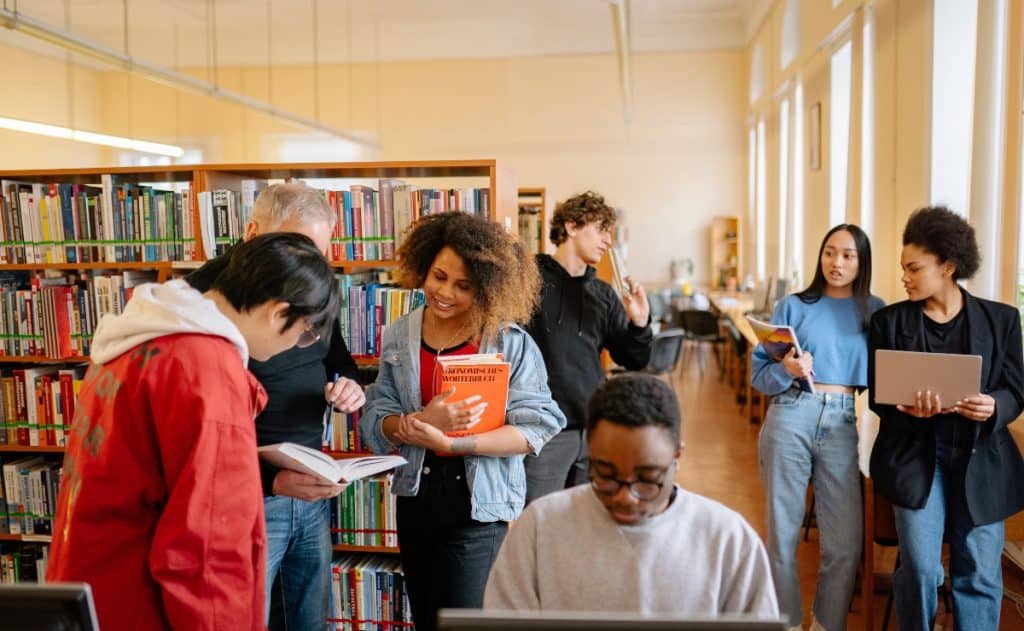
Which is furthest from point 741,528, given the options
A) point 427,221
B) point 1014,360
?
point 1014,360

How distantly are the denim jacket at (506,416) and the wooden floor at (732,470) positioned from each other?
52.9 inches

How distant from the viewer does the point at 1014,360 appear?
8.10 ft

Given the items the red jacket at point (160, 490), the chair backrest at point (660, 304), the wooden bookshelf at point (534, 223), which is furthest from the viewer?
the chair backrest at point (660, 304)

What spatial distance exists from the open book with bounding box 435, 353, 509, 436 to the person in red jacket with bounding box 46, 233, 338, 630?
634mm

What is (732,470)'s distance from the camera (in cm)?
570

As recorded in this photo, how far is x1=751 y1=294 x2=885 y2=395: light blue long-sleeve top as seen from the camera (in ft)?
9.51

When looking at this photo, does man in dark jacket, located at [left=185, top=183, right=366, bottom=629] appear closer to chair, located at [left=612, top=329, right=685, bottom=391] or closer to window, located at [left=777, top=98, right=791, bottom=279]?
chair, located at [left=612, top=329, right=685, bottom=391]

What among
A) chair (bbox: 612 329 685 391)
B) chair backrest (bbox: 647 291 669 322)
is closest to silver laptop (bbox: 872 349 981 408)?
chair (bbox: 612 329 685 391)

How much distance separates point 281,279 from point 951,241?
6.77ft

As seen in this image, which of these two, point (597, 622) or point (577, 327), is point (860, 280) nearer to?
point (577, 327)

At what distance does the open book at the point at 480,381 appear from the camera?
200 centimetres

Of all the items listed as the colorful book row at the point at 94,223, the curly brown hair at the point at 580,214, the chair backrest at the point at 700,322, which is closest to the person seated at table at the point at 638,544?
the curly brown hair at the point at 580,214

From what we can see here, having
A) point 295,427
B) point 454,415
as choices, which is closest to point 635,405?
point 454,415

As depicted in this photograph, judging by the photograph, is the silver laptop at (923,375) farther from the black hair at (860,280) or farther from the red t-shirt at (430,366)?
the red t-shirt at (430,366)
